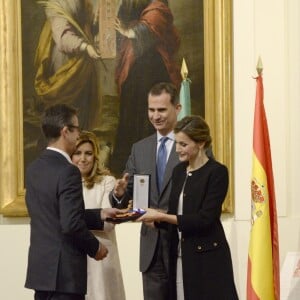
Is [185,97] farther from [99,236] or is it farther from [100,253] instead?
[100,253]

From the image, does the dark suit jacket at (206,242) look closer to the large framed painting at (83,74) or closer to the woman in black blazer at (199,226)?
the woman in black blazer at (199,226)

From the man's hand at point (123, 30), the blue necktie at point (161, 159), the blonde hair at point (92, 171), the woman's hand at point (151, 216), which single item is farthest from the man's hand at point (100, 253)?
the man's hand at point (123, 30)

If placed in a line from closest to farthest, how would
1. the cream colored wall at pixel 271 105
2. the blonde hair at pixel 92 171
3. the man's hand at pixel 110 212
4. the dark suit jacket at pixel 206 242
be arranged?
the dark suit jacket at pixel 206 242 < the man's hand at pixel 110 212 < the blonde hair at pixel 92 171 < the cream colored wall at pixel 271 105

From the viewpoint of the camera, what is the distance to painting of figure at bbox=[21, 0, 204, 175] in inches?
309

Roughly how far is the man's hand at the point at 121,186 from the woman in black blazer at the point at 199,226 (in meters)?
0.55

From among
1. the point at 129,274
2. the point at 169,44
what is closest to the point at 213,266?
the point at 129,274

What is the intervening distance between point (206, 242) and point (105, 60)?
3076 mm

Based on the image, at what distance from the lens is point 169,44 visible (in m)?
7.84

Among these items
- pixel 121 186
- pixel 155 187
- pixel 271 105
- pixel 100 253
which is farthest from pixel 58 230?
pixel 271 105

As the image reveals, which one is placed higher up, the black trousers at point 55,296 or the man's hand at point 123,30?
the man's hand at point 123,30

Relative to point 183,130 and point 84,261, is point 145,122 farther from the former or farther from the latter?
point 84,261

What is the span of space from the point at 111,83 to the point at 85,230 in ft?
10.3

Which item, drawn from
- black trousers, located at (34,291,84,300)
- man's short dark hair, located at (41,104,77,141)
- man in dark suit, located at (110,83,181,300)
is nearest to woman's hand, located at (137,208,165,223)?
man in dark suit, located at (110,83,181,300)

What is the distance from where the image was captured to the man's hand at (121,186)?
6.05 metres
